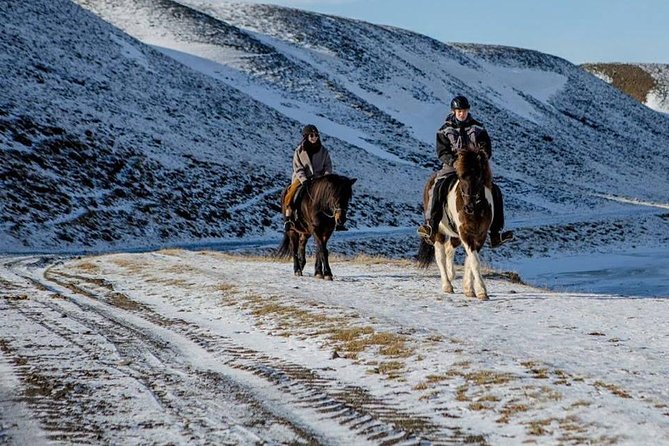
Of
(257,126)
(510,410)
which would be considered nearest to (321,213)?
(510,410)

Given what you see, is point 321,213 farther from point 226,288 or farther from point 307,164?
point 226,288

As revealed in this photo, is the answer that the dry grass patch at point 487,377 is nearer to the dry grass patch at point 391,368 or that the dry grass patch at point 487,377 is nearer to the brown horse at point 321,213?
the dry grass patch at point 391,368

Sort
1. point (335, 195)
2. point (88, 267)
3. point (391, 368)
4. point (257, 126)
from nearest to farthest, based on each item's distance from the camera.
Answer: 1. point (391, 368)
2. point (335, 195)
3. point (88, 267)
4. point (257, 126)

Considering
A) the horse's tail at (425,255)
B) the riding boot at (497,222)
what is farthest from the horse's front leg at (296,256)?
the riding boot at (497,222)

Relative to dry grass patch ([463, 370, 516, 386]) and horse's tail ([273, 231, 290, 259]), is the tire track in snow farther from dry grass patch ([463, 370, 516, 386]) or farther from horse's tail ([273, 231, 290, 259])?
horse's tail ([273, 231, 290, 259])

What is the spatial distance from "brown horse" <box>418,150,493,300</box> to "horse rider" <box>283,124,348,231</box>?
11.9ft

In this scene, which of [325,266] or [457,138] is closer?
[457,138]

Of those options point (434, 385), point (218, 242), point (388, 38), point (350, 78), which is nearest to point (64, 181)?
point (218, 242)

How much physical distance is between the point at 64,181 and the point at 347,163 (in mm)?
26403

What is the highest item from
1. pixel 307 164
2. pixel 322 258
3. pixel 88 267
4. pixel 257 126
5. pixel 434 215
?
pixel 257 126

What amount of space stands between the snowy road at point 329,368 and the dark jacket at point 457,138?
231cm

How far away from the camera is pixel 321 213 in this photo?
16672 mm

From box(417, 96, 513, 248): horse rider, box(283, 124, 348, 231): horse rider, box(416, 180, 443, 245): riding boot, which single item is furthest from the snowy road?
box(283, 124, 348, 231): horse rider

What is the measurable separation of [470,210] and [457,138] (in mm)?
1541
